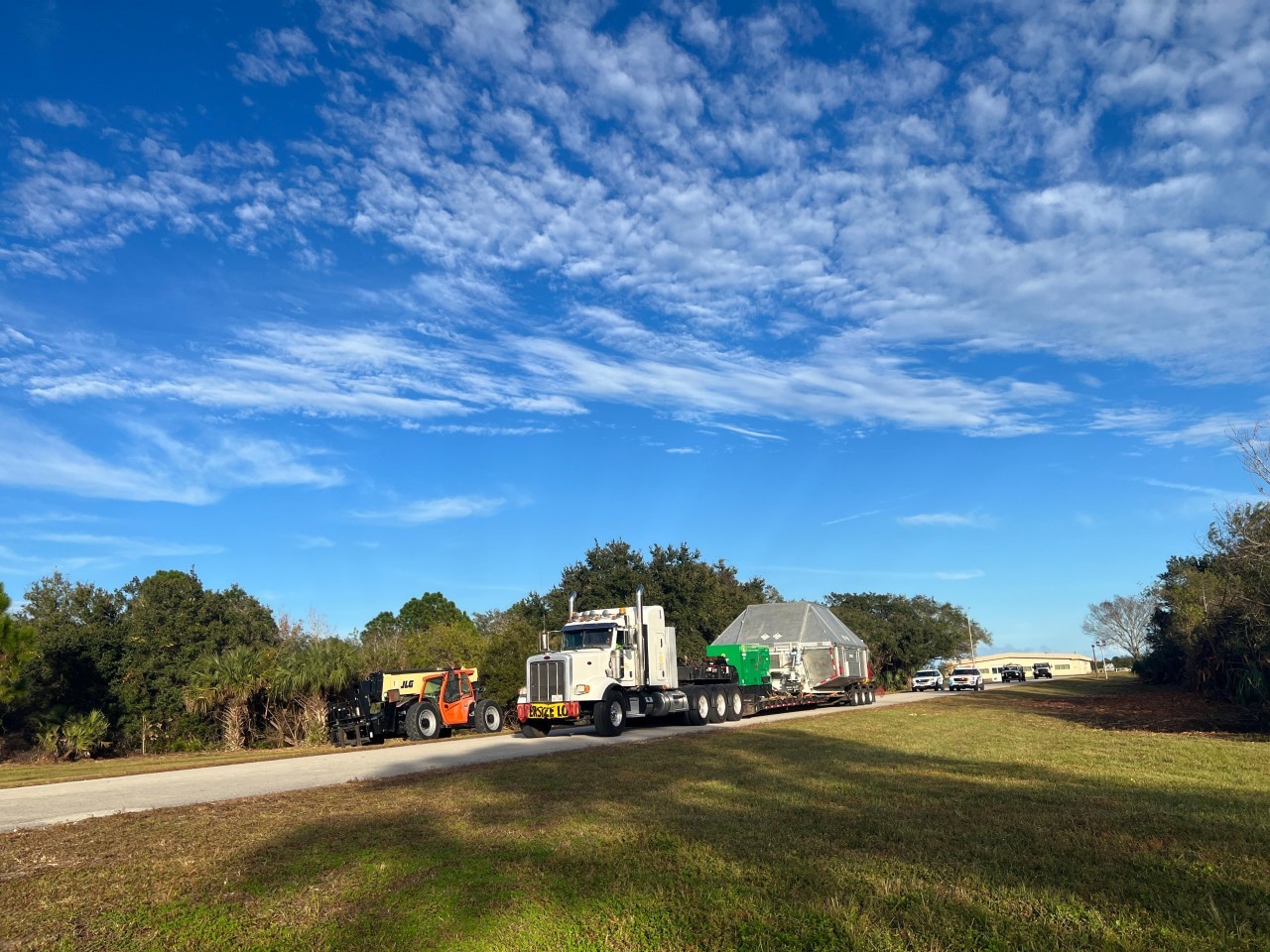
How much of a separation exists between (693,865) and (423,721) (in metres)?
18.7

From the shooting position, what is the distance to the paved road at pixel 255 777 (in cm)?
1231

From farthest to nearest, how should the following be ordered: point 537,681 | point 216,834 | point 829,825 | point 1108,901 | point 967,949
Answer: point 537,681, point 216,834, point 829,825, point 1108,901, point 967,949

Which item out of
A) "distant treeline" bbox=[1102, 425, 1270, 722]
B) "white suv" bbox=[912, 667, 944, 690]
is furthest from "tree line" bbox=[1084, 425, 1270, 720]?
"white suv" bbox=[912, 667, 944, 690]

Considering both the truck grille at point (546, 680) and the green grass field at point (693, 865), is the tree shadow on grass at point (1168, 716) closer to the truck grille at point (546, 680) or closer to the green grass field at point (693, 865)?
the green grass field at point (693, 865)

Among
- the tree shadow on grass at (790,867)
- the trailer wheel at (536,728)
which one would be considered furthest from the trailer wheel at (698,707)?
the tree shadow on grass at (790,867)

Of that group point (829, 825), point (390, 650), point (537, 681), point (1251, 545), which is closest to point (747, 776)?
point (829, 825)

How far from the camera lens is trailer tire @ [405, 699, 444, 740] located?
24078mm

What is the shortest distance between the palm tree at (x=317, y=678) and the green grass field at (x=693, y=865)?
13.8m

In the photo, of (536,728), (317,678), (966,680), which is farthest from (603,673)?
(966,680)

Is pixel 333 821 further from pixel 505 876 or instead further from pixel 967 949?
pixel 967 949

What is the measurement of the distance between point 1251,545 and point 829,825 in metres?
15.4

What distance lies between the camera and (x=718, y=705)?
27.2 meters

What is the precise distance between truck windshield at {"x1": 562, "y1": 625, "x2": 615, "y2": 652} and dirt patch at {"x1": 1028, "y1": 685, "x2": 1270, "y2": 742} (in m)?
12.1

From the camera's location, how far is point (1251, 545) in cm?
1872
